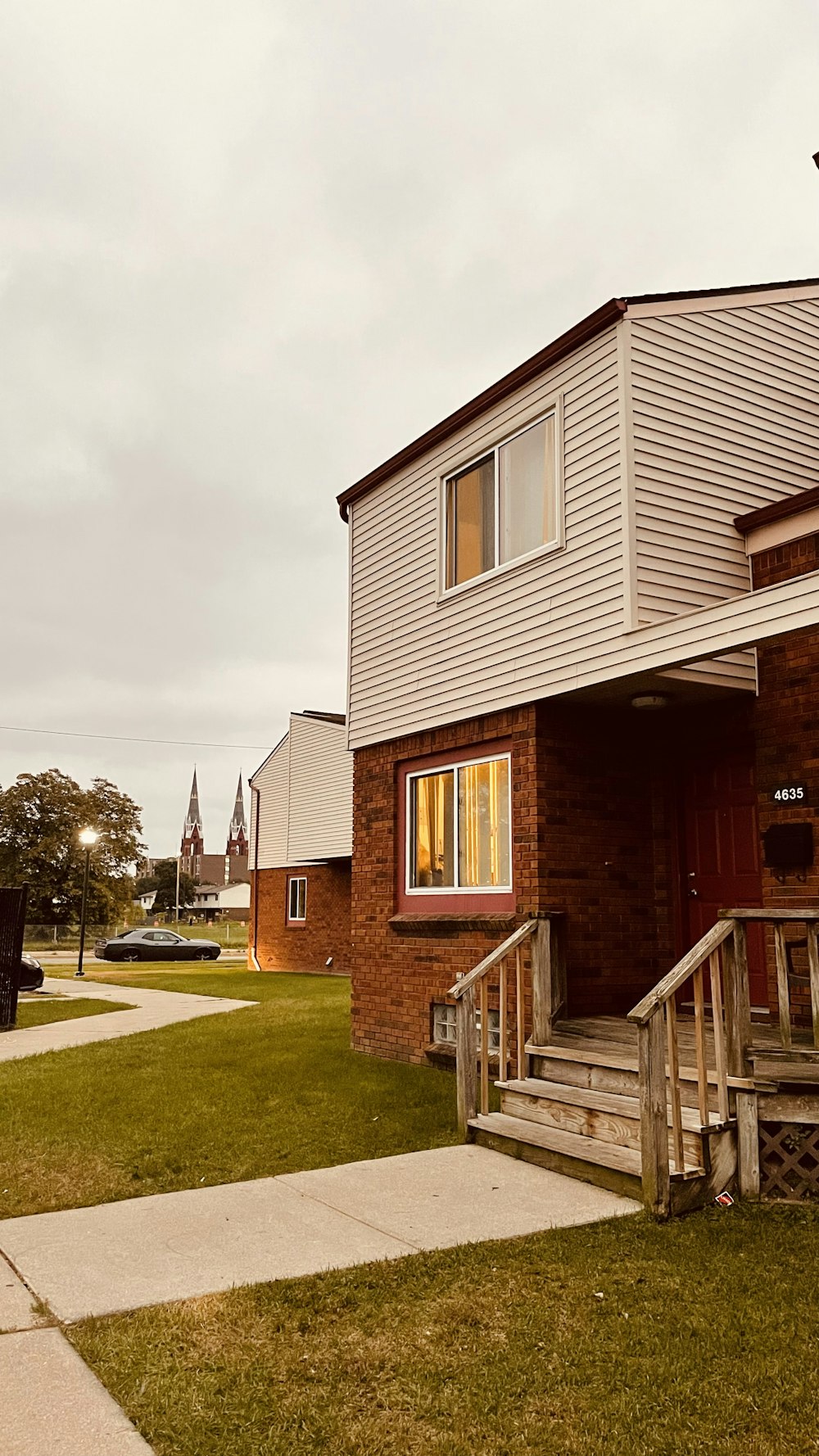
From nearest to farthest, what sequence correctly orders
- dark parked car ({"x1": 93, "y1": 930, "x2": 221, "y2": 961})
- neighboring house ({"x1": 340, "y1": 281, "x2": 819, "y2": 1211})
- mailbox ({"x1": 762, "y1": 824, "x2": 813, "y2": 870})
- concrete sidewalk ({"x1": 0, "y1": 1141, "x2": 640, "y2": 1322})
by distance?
1. concrete sidewalk ({"x1": 0, "y1": 1141, "x2": 640, "y2": 1322})
2. mailbox ({"x1": 762, "y1": 824, "x2": 813, "y2": 870})
3. neighboring house ({"x1": 340, "y1": 281, "x2": 819, "y2": 1211})
4. dark parked car ({"x1": 93, "y1": 930, "x2": 221, "y2": 961})

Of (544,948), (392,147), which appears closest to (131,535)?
(392,147)

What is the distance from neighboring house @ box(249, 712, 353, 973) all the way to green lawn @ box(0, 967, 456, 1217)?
14.4m

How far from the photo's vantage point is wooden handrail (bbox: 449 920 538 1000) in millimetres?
7051

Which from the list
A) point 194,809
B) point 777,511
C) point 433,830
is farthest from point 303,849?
point 194,809

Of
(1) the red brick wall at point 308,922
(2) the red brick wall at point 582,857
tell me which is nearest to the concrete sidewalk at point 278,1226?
(2) the red brick wall at point 582,857

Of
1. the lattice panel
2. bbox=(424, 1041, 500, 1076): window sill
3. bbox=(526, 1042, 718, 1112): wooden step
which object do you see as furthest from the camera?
bbox=(424, 1041, 500, 1076): window sill

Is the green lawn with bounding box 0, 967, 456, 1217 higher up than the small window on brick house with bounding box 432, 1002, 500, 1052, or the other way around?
the small window on brick house with bounding box 432, 1002, 500, 1052

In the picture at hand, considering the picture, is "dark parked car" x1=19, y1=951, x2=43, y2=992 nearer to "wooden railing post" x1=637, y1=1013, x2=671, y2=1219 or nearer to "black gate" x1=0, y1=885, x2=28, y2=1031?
"black gate" x1=0, y1=885, x2=28, y2=1031

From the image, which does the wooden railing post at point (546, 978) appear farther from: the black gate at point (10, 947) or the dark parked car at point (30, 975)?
the dark parked car at point (30, 975)

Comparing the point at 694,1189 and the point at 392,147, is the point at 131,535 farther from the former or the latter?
the point at 694,1189

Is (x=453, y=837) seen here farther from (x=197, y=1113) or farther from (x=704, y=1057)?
(x=704, y=1057)

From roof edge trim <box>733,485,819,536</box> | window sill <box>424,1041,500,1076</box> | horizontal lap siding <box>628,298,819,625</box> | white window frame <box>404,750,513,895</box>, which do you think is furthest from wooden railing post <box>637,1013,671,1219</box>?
roof edge trim <box>733,485,819,536</box>

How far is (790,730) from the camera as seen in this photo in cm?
783

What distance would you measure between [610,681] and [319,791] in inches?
808
